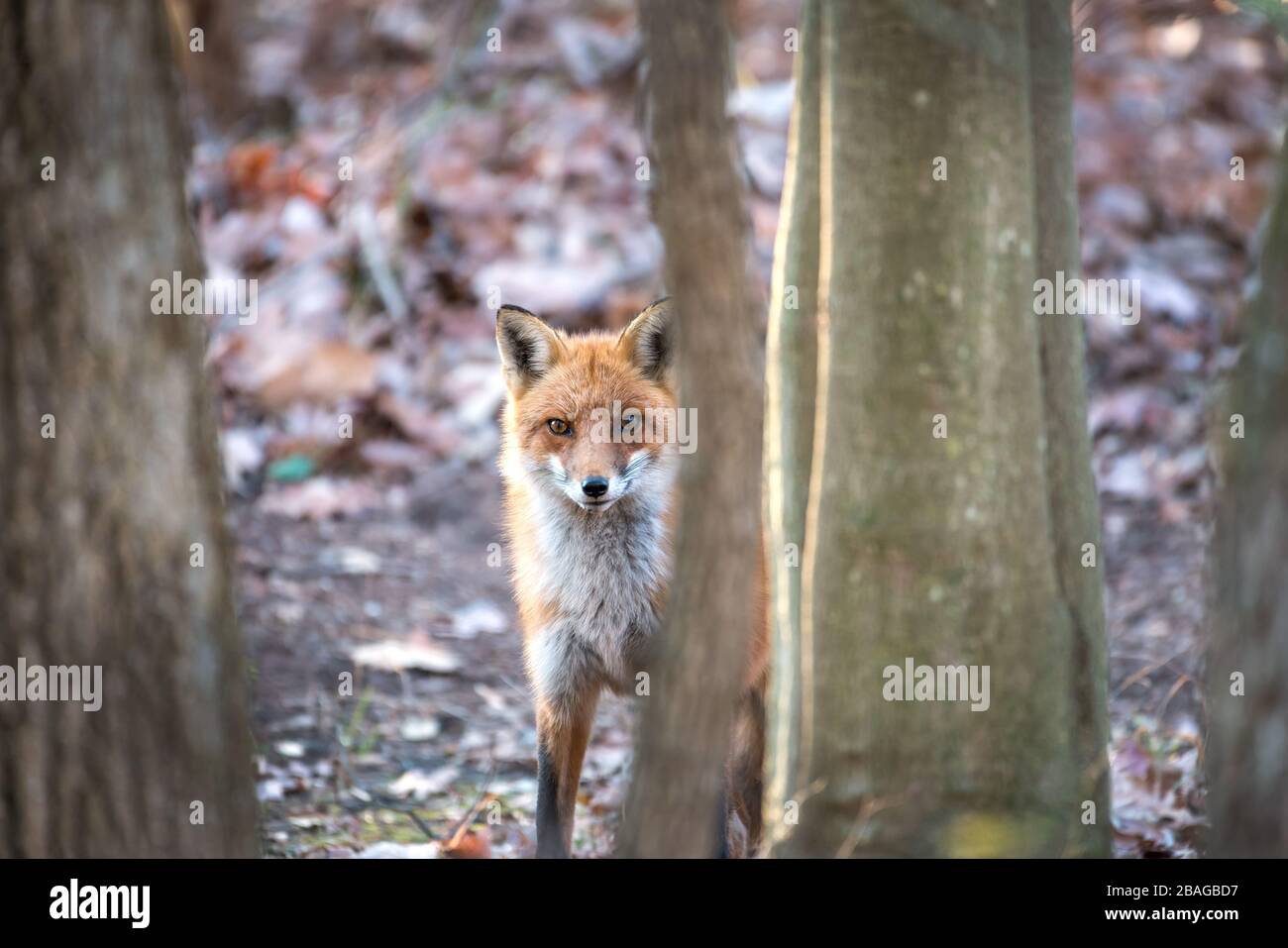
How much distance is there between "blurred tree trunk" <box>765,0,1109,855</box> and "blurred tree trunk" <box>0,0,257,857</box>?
71.2 inches

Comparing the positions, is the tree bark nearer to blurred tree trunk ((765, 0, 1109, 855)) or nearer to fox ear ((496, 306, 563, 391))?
blurred tree trunk ((765, 0, 1109, 855))

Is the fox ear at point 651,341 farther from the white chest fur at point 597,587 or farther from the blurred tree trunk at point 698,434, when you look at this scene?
the blurred tree trunk at point 698,434

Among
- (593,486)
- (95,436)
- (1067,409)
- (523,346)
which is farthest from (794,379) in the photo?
(95,436)

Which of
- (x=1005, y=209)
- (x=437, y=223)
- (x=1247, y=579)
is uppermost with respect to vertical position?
(x=437, y=223)

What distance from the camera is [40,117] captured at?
131 inches

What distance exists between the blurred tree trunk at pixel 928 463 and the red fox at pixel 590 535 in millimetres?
1337

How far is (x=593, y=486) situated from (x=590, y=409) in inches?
15.2

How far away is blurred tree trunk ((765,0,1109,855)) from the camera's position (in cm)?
367

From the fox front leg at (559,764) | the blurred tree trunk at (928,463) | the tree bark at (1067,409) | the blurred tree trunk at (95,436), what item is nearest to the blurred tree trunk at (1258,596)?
the blurred tree trunk at (928,463)

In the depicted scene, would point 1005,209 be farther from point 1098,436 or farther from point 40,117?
point 1098,436

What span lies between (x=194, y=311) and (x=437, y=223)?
7681 mm

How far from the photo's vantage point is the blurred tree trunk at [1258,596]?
2896 mm

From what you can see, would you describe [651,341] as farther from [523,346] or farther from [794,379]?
[794,379]
